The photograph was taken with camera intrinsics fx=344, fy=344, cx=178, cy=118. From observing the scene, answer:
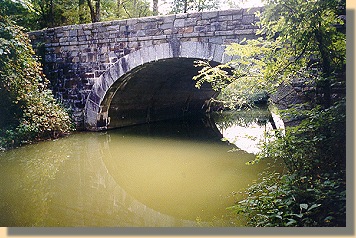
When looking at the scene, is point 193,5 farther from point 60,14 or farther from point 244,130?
point 244,130

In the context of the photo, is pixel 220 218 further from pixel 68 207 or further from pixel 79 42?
pixel 79 42

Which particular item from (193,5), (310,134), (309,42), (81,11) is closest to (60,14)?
(81,11)

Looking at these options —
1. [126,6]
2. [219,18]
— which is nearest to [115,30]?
[219,18]

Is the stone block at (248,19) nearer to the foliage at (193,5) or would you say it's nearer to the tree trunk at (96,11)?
the tree trunk at (96,11)

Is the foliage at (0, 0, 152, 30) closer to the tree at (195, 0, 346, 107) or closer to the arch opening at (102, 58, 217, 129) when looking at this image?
the arch opening at (102, 58, 217, 129)

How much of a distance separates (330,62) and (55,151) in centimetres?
437

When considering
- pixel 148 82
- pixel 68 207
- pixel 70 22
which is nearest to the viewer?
pixel 68 207

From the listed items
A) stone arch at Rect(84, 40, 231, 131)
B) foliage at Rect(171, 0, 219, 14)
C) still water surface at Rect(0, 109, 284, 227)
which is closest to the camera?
still water surface at Rect(0, 109, 284, 227)

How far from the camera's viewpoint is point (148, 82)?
7.70 m

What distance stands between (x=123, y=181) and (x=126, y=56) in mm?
2998

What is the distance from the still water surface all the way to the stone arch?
0.49 meters

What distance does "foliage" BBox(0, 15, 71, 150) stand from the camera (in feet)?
19.0

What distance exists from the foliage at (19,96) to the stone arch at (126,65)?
2.82ft

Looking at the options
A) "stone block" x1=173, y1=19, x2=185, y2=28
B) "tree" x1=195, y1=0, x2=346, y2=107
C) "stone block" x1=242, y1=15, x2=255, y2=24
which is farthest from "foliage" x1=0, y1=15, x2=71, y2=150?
"tree" x1=195, y1=0, x2=346, y2=107
